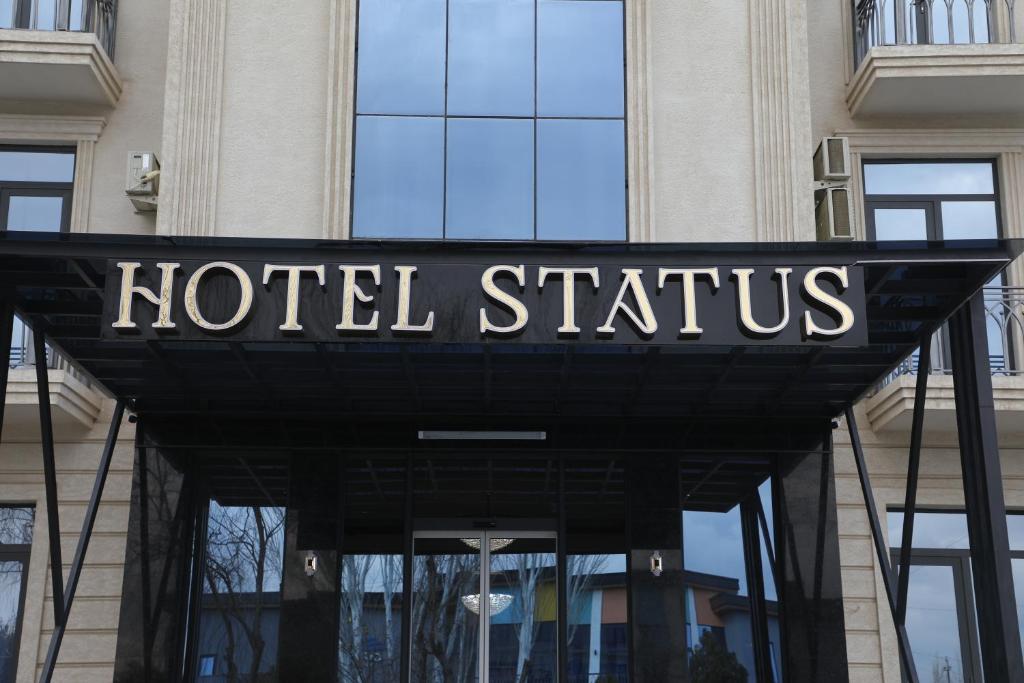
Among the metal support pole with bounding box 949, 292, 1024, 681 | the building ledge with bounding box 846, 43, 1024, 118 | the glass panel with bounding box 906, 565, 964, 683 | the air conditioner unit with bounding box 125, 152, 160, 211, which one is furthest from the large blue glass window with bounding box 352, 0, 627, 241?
the glass panel with bounding box 906, 565, 964, 683

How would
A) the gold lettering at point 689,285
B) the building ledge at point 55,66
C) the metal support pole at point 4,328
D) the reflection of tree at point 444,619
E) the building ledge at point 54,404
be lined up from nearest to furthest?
the gold lettering at point 689,285, the metal support pole at point 4,328, the reflection of tree at point 444,619, the building ledge at point 54,404, the building ledge at point 55,66

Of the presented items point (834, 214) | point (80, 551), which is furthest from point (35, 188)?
point (834, 214)

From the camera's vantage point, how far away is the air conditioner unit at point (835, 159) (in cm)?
1308

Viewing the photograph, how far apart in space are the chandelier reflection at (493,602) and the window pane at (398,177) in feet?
12.2

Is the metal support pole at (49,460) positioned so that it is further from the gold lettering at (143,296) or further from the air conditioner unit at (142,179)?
the air conditioner unit at (142,179)

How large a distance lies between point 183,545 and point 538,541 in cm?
344

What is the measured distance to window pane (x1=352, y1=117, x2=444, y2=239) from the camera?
12.8 meters

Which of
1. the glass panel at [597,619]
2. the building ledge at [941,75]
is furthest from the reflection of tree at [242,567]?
the building ledge at [941,75]

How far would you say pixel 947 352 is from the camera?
13.6 metres

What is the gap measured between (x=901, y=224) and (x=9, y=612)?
10.4m

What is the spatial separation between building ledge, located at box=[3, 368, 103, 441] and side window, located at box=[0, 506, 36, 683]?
33.5 inches

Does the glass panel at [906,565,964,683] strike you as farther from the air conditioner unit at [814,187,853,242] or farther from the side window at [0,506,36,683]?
the side window at [0,506,36,683]

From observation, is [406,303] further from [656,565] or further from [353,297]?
[656,565]

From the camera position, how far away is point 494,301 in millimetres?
9094
